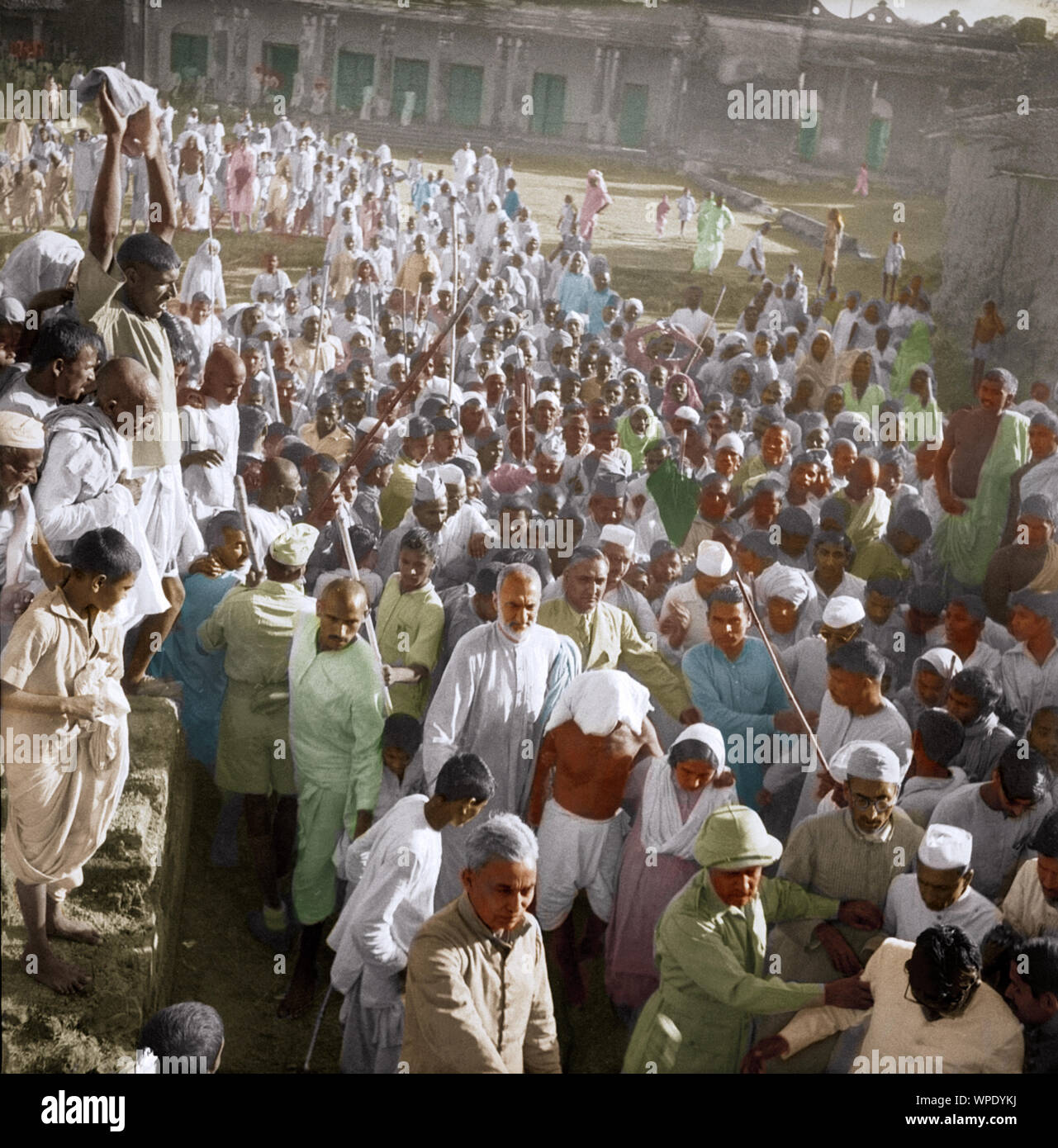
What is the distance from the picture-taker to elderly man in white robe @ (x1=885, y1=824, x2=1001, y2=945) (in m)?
4.33

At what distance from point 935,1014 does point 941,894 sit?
418mm

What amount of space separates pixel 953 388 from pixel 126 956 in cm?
693

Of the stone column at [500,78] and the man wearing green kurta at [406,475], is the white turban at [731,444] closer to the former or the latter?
the man wearing green kurta at [406,475]

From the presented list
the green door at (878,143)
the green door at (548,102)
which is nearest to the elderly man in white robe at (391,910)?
the green door at (548,102)

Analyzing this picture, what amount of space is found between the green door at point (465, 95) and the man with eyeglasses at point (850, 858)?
5844 mm

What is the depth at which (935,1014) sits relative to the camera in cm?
404

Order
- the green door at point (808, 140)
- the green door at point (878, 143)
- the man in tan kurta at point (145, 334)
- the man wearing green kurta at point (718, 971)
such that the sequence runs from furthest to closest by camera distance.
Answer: the green door at point (878, 143) → the green door at point (808, 140) → the man in tan kurta at point (145, 334) → the man wearing green kurta at point (718, 971)

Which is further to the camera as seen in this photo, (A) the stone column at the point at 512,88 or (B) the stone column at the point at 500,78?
(A) the stone column at the point at 512,88

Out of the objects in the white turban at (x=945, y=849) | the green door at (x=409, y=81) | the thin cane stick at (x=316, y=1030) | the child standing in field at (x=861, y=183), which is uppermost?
the green door at (x=409, y=81)

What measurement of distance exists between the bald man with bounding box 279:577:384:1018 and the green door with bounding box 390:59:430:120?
5039mm

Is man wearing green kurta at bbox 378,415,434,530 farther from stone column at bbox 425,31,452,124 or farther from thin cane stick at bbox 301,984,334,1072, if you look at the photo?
stone column at bbox 425,31,452,124

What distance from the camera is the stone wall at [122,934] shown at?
412 cm

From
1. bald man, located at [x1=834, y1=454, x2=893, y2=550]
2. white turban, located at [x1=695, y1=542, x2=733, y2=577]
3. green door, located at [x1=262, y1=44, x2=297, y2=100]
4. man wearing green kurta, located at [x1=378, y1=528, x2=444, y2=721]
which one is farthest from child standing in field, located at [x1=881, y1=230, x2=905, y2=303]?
man wearing green kurta, located at [x1=378, y1=528, x2=444, y2=721]

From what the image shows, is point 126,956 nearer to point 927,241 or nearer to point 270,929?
point 270,929
